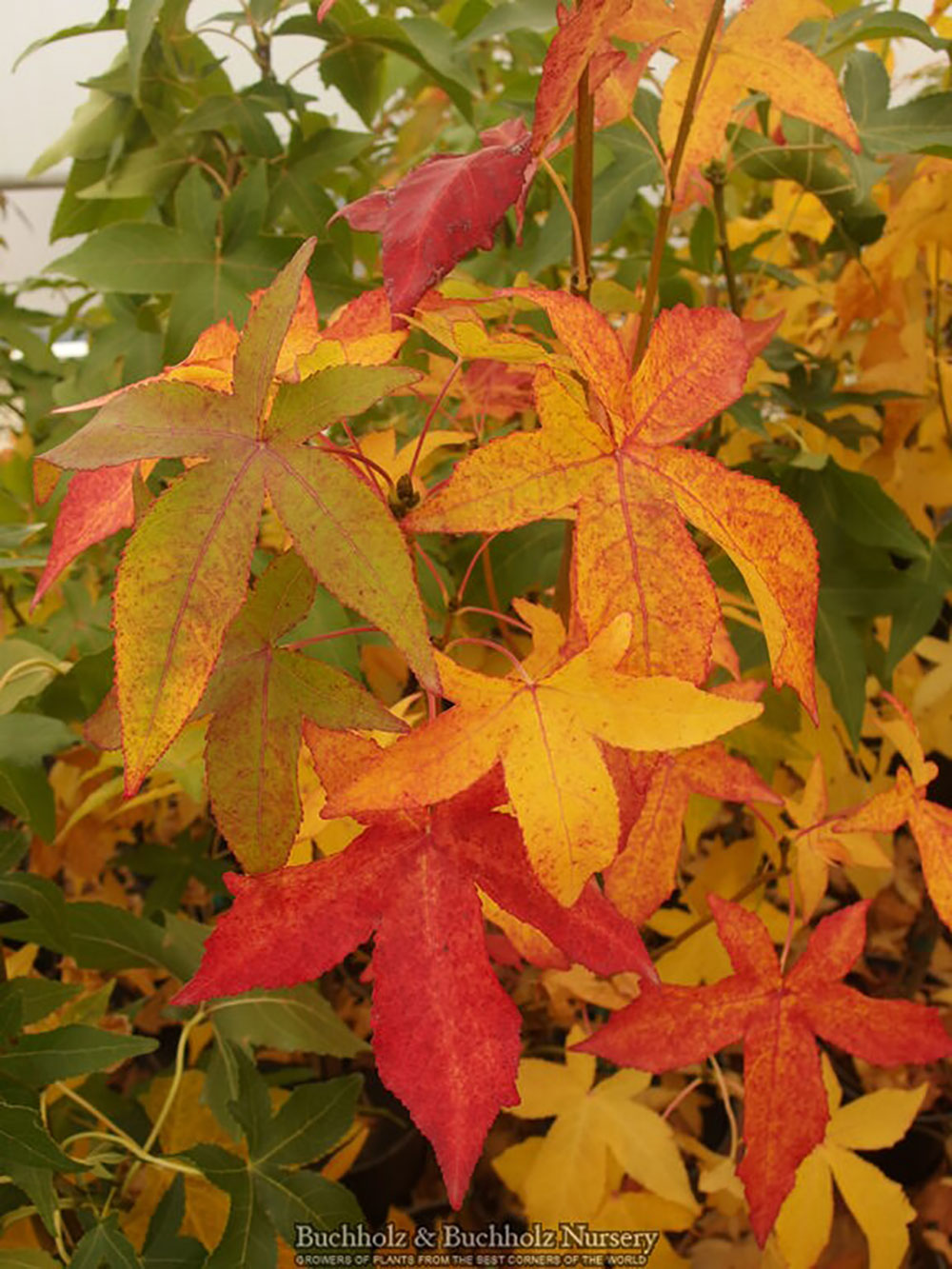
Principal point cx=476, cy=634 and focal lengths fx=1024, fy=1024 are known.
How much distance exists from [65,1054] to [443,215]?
40cm

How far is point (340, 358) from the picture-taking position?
35 centimetres

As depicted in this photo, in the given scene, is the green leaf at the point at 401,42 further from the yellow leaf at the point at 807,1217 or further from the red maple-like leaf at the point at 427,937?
the yellow leaf at the point at 807,1217

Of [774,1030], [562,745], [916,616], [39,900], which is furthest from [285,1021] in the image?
[916,616]

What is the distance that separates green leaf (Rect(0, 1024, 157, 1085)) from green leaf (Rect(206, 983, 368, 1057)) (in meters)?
0.13

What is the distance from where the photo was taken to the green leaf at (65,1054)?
18.3 inches

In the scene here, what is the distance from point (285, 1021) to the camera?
601 millimetres

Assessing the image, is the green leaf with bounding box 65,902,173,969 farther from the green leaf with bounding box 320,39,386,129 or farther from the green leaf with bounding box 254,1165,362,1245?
the green leaf with bounding box 320,39,386,129

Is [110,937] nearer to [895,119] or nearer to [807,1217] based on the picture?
[807,1217]

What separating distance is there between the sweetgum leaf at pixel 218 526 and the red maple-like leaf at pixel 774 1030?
0.25 meters

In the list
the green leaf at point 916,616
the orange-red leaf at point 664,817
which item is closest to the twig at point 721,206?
the green leaf at point 916,616

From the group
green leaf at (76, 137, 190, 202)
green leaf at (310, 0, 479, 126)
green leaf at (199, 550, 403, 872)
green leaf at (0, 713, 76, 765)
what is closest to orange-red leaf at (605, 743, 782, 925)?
green leaf at (199, 550, 403, 872)

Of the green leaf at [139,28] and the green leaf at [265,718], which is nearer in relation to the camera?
the green leaf at [265,718]

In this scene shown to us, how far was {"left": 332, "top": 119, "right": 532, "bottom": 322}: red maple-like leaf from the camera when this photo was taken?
317 mm

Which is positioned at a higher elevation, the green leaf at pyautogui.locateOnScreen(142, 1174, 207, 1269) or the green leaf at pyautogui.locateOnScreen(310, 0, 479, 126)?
the green leaf at pyautogui.locateOnScreen(310, 0, 479, 126)
